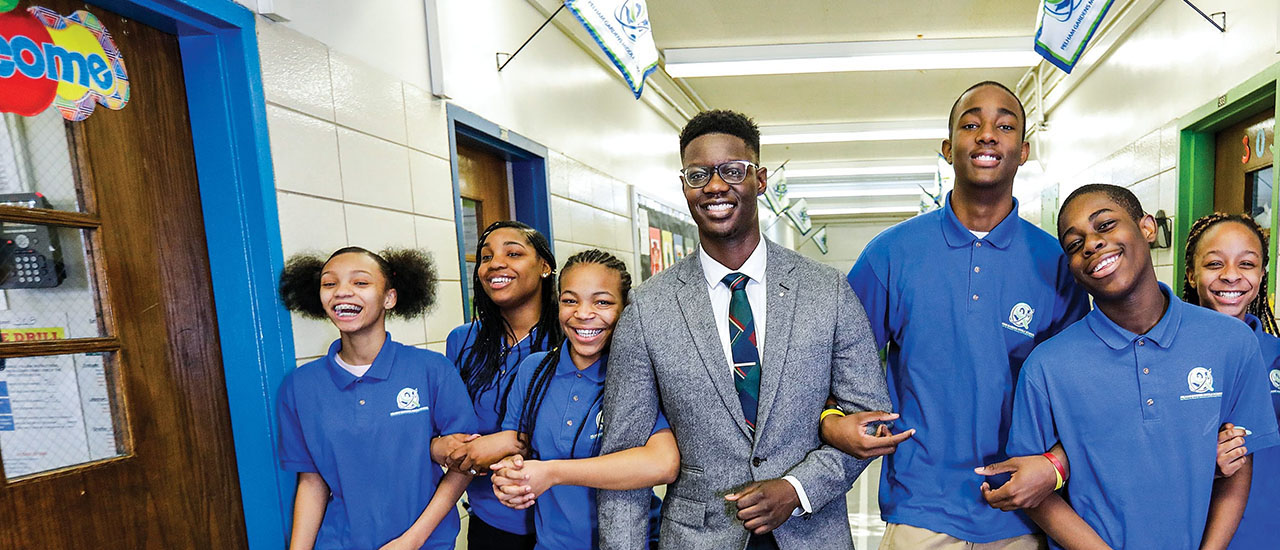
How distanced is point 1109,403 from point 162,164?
7.50 feet

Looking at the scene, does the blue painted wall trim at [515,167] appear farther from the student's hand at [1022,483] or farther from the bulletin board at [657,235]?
the student's hand at [1022,483]

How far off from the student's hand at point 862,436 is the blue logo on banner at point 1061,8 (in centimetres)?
258

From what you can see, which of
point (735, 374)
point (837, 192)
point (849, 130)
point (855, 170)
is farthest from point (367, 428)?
point (837, 192)

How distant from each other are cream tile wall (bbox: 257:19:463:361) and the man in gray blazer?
3.55 feet

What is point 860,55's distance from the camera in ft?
16.2

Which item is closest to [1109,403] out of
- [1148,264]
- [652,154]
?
[1148,264]

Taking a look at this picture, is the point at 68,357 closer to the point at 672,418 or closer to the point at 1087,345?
the point at 672,418

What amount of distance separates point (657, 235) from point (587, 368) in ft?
14.1

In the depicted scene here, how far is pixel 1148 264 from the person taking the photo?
132cm

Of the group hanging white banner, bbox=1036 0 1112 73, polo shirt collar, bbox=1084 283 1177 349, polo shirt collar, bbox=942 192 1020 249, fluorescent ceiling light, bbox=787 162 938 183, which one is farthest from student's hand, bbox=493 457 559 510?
fluorescent ceiling light, bbox=787 162 938 183

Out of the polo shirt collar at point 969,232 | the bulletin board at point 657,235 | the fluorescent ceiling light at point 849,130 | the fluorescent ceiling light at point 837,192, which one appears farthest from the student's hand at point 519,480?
the fluorescent ceiling light at point 837,192

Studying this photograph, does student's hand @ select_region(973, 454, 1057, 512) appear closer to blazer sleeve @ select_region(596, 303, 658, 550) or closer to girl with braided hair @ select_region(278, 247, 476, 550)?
blazer sleeve @ select_region(596, 303, 658, 550)

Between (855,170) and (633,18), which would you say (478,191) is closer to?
(633,18)

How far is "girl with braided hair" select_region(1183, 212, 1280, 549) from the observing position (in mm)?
1530
